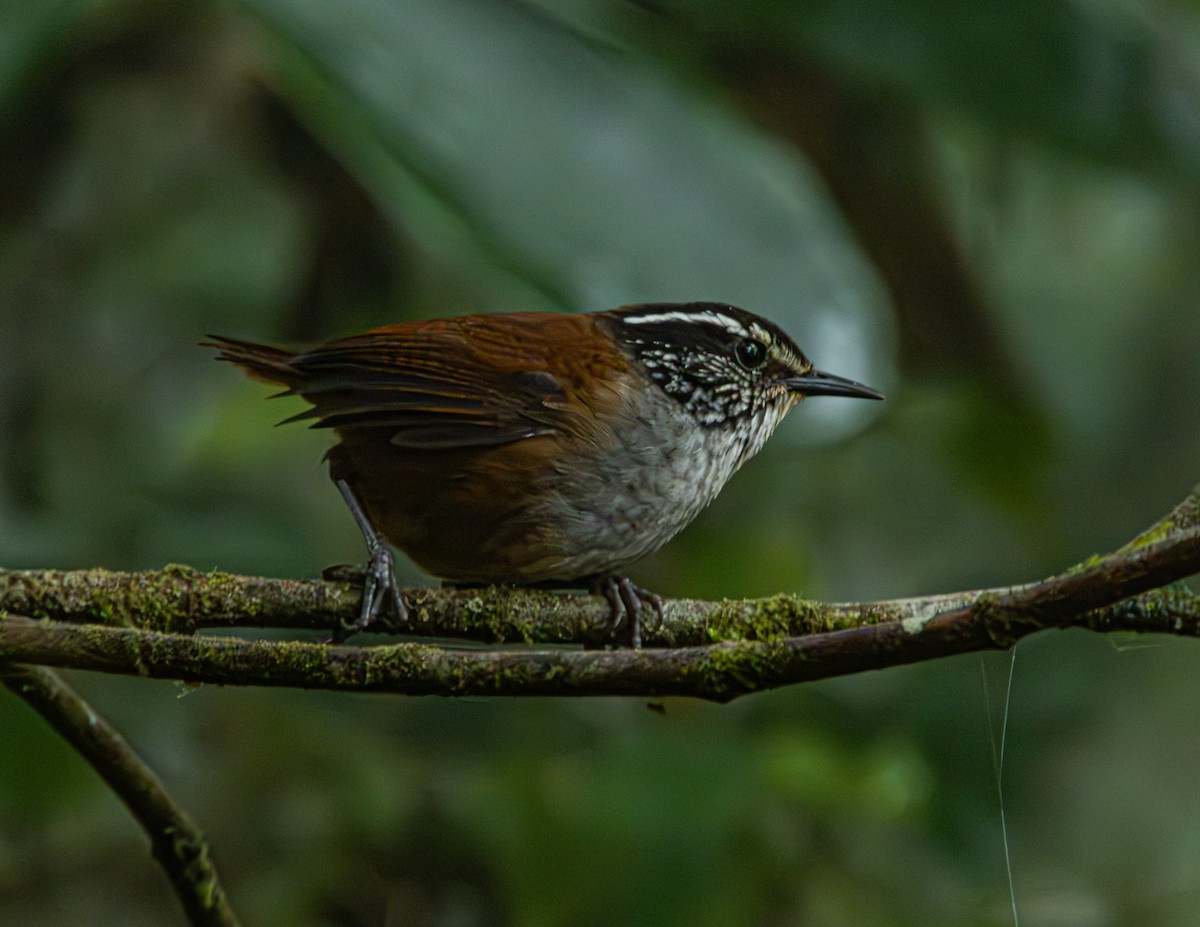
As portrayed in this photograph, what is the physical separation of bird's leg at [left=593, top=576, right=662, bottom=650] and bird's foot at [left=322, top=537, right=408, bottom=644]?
0.37m

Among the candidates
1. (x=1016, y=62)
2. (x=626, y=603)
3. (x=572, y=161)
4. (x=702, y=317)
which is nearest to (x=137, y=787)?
(x=626, y=603)

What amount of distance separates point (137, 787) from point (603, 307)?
45.7 inches

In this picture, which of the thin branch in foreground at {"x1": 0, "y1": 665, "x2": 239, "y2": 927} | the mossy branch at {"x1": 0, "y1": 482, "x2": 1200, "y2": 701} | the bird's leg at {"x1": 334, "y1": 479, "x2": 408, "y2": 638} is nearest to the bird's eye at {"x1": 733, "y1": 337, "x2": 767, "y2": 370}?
the mossy branch at {"x1": 0, "y1": 482, "x2": 1200, "y2": 701}

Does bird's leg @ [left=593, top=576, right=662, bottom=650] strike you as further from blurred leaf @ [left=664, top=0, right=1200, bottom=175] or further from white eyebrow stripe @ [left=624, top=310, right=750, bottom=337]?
blurred leaf @ [left=664, top=0, right=1200, bottom=175]

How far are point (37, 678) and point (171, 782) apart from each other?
160 cm

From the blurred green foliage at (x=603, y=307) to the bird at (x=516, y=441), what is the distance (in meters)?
0.17

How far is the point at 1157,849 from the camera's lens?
350cm

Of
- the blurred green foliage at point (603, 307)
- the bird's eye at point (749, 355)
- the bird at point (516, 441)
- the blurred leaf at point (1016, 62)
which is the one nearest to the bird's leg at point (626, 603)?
the bird at point (516, 441)

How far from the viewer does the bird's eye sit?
9.69ft

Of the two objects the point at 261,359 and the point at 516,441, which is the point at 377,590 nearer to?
the point at 516,441

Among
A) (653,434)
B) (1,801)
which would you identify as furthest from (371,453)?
(1,801)

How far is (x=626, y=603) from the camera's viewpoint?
2459 millimetres

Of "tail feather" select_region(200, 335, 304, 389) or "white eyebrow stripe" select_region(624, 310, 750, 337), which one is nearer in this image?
"tail feather" select_region(200, 335, 304, 389)

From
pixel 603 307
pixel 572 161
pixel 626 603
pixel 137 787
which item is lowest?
pixel 137 787
